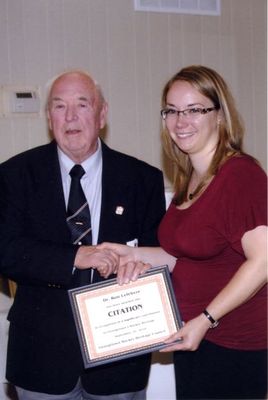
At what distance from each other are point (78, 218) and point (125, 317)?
15.2 inches

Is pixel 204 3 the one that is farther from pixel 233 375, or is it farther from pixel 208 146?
pixel 233 375

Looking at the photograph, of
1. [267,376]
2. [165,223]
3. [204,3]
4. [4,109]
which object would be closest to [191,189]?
[165,223]

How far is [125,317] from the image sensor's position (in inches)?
74.8

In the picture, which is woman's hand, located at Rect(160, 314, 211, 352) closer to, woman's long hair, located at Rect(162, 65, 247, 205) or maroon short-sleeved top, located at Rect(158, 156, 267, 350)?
maroon short-sleeved top, located at Rect(158, 156, 267, 350)

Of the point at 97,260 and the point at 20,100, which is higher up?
the point at 20,100

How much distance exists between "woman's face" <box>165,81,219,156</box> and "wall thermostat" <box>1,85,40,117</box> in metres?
1.47

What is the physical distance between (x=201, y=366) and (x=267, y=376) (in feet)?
0.65

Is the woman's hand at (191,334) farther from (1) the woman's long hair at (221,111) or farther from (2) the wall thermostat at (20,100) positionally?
(2) the wall thermostat at (20,100)

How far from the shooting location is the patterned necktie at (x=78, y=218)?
6.77 ft

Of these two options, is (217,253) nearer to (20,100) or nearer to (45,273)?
(45,273)

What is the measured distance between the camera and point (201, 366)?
1.87 metres

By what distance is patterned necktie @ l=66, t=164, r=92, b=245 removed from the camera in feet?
6.77

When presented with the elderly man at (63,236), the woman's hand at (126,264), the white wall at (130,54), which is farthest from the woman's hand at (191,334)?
the white wall at (130,54)

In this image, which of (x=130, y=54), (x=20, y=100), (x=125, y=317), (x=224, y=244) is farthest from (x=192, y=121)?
(x=130, y=54)
